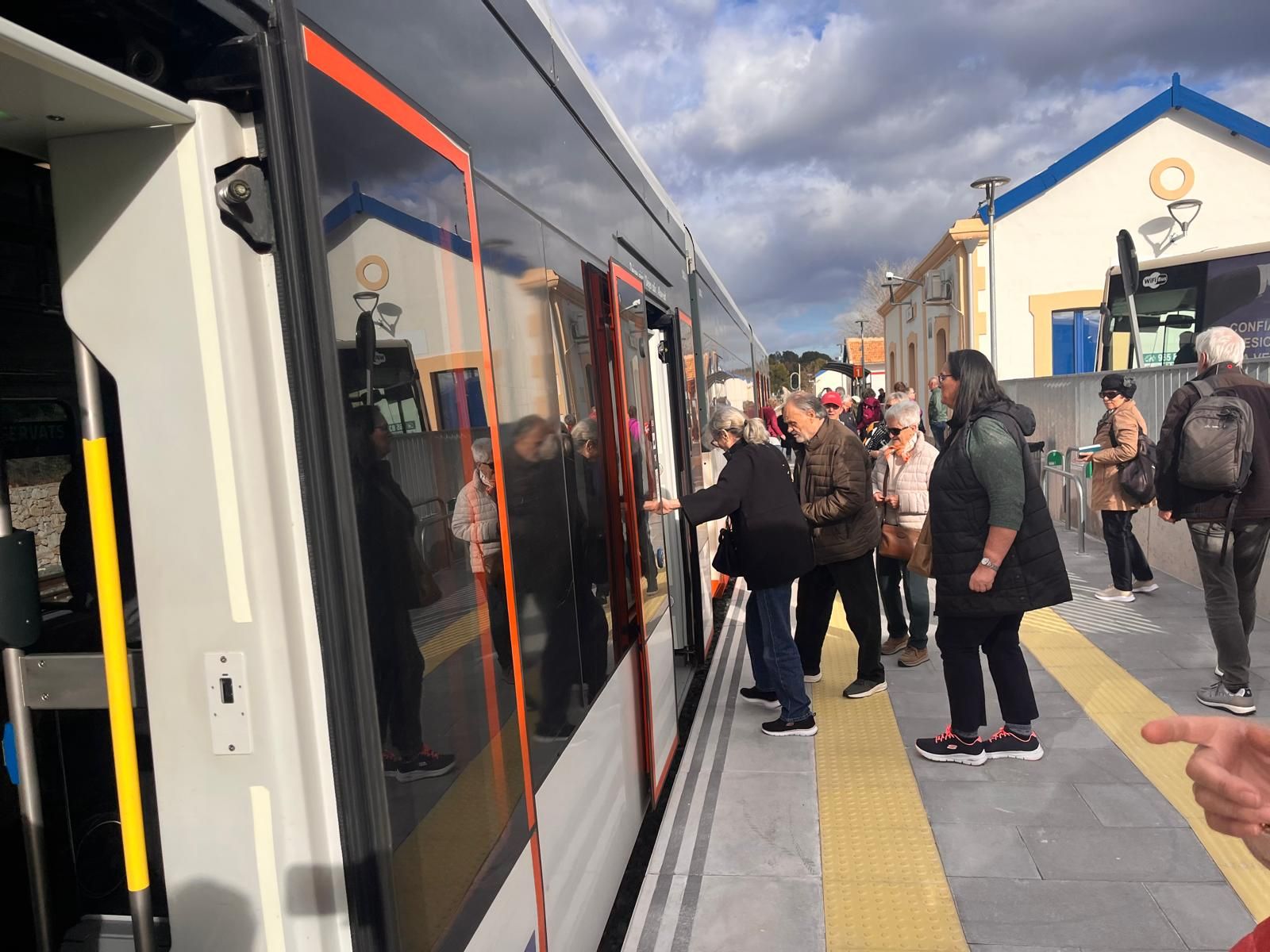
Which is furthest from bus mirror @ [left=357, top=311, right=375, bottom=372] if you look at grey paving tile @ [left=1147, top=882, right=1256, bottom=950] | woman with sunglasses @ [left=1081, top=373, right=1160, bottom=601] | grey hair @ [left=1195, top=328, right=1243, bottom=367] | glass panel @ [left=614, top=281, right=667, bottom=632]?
woman with sunglasses @ [left=1081, top=373, right=1160, bottom=601]

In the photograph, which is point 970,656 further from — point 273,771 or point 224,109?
point 224,109

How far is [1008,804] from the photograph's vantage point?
13.4 feet

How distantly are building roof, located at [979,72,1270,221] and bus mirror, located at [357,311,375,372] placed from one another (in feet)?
67.6

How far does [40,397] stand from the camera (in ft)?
7.59

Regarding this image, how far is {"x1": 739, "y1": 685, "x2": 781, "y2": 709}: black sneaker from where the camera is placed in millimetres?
5480

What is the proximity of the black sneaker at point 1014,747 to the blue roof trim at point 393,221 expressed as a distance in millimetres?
3724

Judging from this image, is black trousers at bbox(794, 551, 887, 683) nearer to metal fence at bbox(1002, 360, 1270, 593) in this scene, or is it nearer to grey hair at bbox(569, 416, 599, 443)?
grey hair at bbox(569, 416, 599, 443)

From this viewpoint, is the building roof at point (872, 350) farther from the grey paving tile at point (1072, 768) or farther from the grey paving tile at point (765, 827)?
the grey paving tile at point (765, 827)

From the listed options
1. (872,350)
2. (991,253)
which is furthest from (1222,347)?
(872,350)

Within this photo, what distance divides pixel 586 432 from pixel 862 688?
10.5 feet

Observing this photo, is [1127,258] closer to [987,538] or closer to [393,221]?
[987,538]

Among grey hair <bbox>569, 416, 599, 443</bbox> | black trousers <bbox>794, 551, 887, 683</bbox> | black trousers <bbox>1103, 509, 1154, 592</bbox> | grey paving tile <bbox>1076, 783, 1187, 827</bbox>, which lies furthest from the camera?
black trousers <bbox>1103, 509, 1154, 592</bbox>

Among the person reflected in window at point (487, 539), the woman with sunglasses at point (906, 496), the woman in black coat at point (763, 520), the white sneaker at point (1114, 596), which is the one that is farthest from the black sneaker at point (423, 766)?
the white sneaker at point (1114, 596)

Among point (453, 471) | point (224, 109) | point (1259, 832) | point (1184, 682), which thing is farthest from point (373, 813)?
point (1184, 682)
